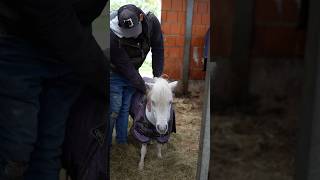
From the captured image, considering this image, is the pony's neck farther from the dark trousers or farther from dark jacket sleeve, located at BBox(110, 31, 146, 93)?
the dark trousers

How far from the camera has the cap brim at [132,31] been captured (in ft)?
3.79

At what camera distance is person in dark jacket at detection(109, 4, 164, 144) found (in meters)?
1.13

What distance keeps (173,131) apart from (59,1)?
2.12ft

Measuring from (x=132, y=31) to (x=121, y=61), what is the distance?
0.10 meters

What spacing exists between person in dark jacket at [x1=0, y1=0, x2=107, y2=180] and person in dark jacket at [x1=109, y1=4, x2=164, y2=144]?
0.17 meters

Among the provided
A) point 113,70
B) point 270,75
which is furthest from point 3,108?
point 270,75

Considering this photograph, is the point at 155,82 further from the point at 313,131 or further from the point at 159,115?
the point at 313,131

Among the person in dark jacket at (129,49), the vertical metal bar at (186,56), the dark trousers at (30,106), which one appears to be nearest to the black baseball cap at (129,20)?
the person in dark jacket at (129,49)

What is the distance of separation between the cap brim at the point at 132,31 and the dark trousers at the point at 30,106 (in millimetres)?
265

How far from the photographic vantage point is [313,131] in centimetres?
56

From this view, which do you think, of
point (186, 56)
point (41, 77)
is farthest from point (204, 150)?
point (41, 77)

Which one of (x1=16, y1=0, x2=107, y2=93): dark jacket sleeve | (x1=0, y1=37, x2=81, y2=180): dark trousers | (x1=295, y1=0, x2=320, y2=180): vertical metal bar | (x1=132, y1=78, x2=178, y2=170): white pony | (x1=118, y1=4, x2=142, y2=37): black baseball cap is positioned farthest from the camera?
(x1=132, y1=78, x2=178, y2=170): white pony

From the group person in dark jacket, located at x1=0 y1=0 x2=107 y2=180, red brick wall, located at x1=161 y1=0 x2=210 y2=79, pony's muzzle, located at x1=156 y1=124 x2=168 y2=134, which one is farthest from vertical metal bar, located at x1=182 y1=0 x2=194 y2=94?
person in dark jacket, located at x1=0 y1=0 x2=107 y2=180

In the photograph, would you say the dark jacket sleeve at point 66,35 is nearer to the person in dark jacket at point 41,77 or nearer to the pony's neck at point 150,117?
the person in dark jacket at point 41,77
